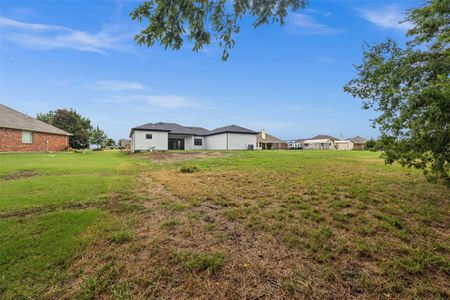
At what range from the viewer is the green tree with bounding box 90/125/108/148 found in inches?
2233

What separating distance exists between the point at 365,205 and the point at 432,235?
146 cm

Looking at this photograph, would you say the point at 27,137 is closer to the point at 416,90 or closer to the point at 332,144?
the point at 416,90

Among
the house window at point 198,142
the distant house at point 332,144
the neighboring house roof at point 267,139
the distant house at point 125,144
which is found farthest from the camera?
the distant house at point 332,144

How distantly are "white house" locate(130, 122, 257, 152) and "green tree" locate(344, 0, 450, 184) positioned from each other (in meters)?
27.7

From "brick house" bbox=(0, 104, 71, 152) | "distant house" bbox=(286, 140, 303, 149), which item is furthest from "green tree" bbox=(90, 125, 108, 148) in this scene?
"distant house" bbox=(286, 140, 303, 149)

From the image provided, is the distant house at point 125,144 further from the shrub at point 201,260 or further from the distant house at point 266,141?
the shrub at point 201,260

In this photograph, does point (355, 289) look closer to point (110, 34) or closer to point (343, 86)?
point (343, 86)

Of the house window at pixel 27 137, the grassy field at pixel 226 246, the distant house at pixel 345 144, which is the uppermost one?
the house window at pixel 27 137

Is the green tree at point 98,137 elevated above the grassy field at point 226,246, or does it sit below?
above

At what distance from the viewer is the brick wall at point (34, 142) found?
2144cm

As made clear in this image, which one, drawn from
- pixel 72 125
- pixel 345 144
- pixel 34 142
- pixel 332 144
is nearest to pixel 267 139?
pixel 332 144

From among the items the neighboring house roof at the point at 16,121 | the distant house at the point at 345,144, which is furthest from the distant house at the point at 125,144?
the distant house at the point at 345,144

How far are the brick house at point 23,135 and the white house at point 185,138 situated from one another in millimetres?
10063

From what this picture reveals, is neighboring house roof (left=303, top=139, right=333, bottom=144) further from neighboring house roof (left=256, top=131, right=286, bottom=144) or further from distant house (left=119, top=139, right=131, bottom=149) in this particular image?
distant house (left=119, top=139, right=131, bottom=149)
